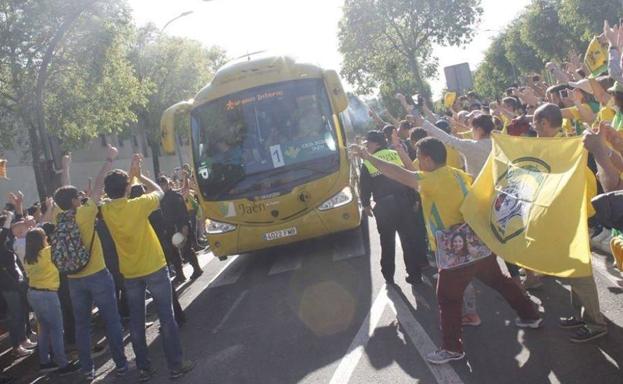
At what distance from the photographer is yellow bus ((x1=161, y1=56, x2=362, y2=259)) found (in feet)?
31.6

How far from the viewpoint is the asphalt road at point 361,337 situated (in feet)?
15.5

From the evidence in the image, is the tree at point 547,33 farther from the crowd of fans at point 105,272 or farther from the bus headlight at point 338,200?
the crowd of fans at point 105,272

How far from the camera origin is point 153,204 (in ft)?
19.1

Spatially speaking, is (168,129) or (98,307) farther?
(168,129)

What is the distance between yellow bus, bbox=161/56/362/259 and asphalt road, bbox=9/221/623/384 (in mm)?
838

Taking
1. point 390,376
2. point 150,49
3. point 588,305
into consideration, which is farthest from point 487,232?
point 150,49

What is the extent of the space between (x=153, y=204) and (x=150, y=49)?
1370 inches

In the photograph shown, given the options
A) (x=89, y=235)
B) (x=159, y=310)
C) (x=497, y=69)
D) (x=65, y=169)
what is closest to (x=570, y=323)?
(x=159, y=310)

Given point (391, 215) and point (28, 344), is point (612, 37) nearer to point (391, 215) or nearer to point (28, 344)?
point (391, 215)

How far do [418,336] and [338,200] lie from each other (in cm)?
418

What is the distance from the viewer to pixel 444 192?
4.94 m

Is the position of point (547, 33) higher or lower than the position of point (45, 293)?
higher

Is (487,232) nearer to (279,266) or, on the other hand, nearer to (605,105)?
(605,105)

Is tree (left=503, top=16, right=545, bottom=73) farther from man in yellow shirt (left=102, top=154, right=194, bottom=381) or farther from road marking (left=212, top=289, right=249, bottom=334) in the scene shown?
man in yellow shirt (left=102, top=154, right=194, bottom=381)
